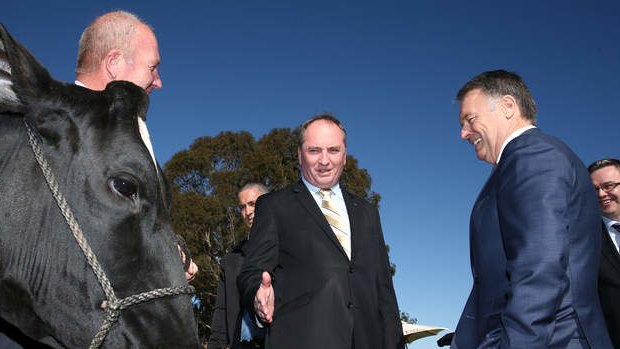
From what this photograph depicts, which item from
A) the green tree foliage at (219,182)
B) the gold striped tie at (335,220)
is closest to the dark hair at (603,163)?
the gold striped tie at (335,220)

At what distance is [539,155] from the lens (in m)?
3.05

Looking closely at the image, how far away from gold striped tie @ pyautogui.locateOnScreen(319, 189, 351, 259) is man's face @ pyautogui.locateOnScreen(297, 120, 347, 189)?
82 millimetres

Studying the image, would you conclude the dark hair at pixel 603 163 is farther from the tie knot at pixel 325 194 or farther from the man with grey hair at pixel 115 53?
the man with grey hair at pixel 115 53

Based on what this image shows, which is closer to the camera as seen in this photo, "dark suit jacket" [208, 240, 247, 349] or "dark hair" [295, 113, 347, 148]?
"dark hair" [295, 113, 347, 148]

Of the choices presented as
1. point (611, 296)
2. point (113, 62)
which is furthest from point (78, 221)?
point (611, 296)

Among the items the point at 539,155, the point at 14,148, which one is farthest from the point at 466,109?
the point at 14,148

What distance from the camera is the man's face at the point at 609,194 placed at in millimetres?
6363

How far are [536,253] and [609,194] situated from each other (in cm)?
419

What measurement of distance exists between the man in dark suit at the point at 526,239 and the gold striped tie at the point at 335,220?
3.83 ft

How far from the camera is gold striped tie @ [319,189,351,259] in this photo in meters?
4.42

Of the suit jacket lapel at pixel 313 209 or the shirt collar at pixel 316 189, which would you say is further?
the shirt collar at pixel 316 189

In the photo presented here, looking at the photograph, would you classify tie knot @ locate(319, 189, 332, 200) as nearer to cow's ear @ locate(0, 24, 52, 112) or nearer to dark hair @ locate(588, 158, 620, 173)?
cow's ear @ locate(0, 24, 52, 112)

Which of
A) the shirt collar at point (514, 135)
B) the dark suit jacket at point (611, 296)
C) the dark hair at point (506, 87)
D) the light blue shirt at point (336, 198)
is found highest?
the dark hair at point (506, 87)

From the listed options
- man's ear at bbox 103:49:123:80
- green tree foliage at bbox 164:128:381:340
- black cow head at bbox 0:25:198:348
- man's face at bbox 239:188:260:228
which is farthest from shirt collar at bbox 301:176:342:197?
green tree foliage at bbox 164:128:381:340
